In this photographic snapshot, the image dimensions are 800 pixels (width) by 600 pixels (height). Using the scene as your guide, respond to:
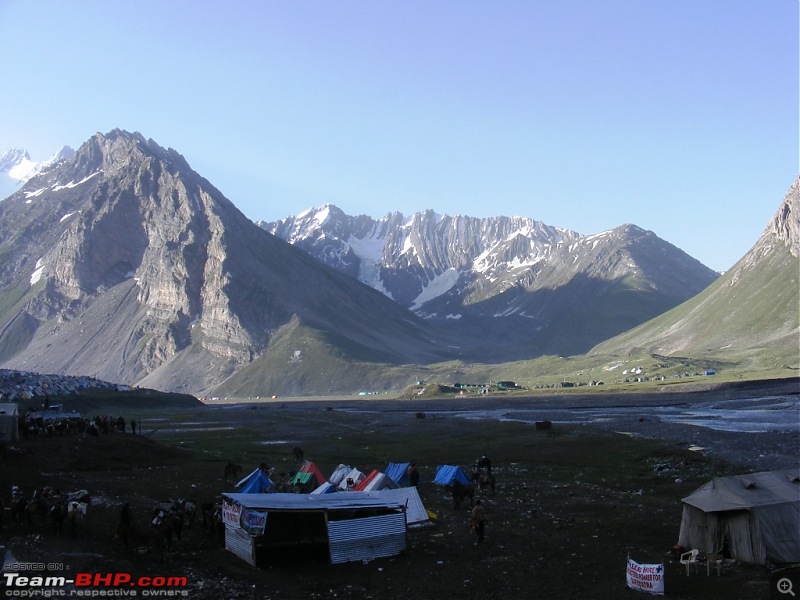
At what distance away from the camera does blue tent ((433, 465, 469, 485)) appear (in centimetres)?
4897

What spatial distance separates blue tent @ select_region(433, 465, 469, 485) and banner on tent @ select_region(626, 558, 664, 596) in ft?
75.2

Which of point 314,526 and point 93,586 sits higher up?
point 314,526

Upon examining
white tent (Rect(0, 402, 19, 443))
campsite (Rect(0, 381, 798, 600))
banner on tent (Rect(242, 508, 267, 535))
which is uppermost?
white tent (Rect(0, 402, 19, 443))

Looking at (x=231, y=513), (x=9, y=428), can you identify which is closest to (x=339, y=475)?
(x=231, y=513)

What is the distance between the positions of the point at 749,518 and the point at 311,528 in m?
17.4

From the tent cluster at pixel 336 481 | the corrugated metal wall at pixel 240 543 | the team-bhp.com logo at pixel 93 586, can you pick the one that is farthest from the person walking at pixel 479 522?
the team-bhp.com logo at pixel 93 586

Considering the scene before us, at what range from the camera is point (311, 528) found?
1282 inches

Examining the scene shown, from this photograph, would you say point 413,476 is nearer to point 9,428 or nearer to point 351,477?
point 351,477

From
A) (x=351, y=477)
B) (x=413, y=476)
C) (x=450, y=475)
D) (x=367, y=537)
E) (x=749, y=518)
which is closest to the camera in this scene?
(x=749, y=518)

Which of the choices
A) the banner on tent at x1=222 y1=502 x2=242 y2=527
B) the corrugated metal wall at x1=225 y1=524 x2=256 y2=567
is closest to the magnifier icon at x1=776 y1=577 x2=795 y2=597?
the corrugated metal wall at x1=225 y1=524 x2=256 y2=567

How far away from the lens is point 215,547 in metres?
33.3

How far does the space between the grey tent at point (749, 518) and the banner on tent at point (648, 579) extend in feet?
14.2

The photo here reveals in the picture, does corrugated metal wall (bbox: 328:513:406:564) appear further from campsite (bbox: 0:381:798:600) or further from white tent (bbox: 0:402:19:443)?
white tent (bbox: 0:402:19:443)

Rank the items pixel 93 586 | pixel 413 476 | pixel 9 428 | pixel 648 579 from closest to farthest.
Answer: pixel 93 586, pixel 648 579, pixel 413 476, pixel 9 428
